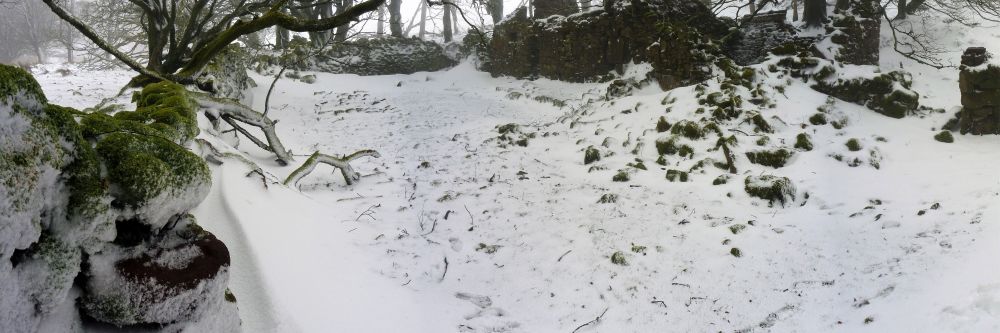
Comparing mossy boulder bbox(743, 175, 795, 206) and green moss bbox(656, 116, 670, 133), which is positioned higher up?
green moss bbox(656, 116, 670, 133)

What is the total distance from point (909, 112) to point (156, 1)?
32.9ft

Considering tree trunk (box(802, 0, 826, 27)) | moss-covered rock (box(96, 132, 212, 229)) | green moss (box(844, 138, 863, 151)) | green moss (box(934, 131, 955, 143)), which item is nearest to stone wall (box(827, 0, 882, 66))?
tree trunk (box(802, 0, 826, 27))

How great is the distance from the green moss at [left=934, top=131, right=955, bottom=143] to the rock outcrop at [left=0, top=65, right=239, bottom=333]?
756cm

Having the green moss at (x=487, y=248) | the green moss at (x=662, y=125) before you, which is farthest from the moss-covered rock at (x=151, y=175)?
the green moss at (x=662, y=125)

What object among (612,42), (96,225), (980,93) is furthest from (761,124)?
(96,225)

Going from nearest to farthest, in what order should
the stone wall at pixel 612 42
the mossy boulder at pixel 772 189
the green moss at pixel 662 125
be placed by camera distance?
the mossy boulder at pixel 772 189 < the green moss at pixel 662 125 < the stone wall at pixel 612 42

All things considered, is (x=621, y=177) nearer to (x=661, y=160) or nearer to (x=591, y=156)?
(x=661, y=160)

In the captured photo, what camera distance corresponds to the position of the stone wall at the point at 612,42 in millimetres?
9211

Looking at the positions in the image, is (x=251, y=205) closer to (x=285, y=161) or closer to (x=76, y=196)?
(x=76, y=196)

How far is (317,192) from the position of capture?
18.1 feet

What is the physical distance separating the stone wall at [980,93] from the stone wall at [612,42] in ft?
11.2

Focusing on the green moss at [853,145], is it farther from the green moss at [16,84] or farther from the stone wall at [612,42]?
the green moss at [16,84]

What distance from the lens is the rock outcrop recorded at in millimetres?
1481

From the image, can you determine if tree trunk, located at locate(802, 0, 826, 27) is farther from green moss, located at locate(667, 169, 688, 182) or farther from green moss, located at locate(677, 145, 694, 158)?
green moss, located at locate(667, 169, 688, 182)
